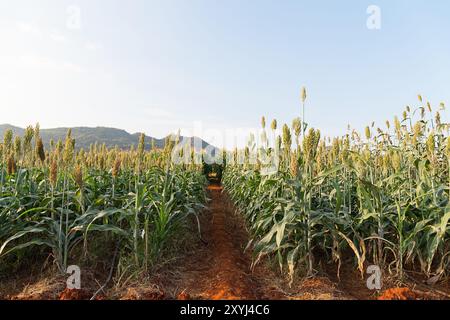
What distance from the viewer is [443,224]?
257cm

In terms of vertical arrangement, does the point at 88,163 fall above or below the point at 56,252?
above

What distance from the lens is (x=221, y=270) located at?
3.20 metres

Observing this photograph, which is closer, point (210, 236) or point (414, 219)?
point (414, 219)

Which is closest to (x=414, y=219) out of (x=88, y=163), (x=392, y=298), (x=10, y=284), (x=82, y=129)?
(x=392, y=298)

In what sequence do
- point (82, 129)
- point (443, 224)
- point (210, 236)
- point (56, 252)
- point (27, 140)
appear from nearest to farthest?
point (443, 224) < point (56, 252) < point (27, 140) < point (210, 236) < point (82, 129)

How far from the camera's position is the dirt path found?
2604 millimetres

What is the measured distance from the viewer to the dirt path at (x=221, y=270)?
2604 mm

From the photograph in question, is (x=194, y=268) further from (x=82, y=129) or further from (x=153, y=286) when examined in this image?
(x=82, y=129)

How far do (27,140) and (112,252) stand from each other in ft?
5.47

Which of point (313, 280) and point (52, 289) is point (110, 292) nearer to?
point (52, 289)

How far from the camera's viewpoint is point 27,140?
3.47 meters

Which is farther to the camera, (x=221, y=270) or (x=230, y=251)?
(x=230, y=251)

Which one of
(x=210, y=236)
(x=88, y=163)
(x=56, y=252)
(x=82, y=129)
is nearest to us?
(x=56, y=252)

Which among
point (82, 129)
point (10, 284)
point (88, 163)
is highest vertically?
point (82, 129)
